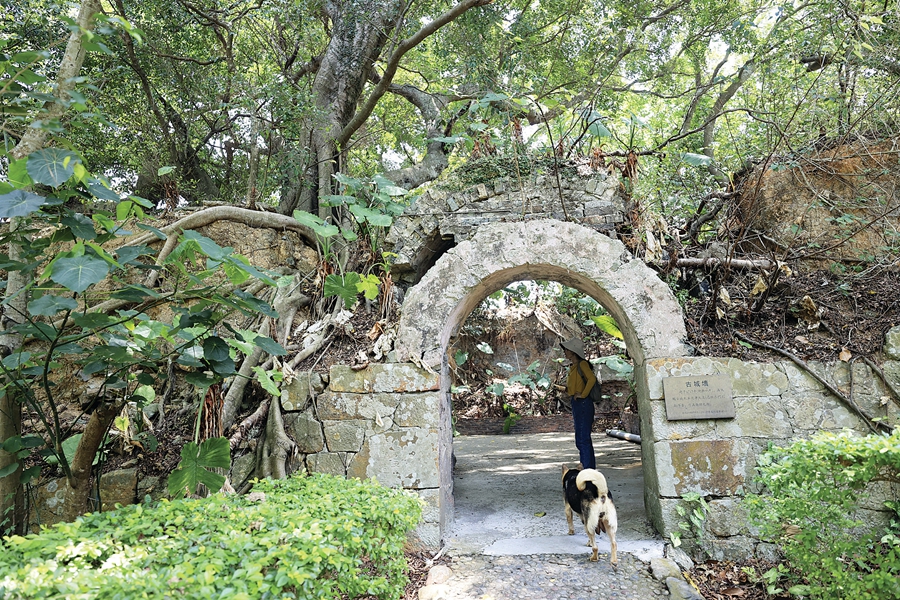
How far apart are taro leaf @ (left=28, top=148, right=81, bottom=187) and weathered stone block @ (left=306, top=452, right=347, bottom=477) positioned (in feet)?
9.52

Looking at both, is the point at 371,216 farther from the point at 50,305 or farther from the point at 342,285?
the point at 50,305

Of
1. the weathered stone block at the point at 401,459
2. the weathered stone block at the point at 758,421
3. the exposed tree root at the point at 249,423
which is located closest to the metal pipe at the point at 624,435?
the weathered stone block at the point at 758,421

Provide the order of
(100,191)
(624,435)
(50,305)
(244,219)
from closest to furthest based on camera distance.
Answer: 1. (50,305)
2. (100,191)
3. (244,219)
4. (624,435)

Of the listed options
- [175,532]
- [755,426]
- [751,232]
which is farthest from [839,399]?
[175,532]

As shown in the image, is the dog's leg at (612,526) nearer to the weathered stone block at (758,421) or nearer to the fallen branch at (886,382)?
the weathered stone block at (758,421)

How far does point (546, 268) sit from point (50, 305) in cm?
371

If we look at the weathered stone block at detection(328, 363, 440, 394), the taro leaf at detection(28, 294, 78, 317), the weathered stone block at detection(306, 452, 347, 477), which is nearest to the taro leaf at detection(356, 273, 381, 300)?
the weathered stone block at detection(328, 363, 440, 394)

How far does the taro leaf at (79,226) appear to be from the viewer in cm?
280

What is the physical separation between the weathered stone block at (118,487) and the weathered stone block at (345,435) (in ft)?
6.09

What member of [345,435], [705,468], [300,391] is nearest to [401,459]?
[345,435]

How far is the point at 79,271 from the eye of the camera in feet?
8.64

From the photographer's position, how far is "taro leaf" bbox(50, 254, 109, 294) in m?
2.54

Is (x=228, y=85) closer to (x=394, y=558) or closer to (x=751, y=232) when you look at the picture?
(x=394, y=558)

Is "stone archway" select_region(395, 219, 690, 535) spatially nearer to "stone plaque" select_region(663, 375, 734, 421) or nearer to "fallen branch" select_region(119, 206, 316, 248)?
"stone plaque" select_region(663, 375, 734, 421)
